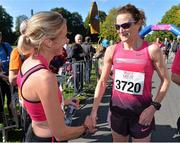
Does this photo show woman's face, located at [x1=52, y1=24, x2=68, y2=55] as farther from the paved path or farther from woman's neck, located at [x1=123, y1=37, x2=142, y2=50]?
the paved path

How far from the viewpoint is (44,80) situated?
2049 mm

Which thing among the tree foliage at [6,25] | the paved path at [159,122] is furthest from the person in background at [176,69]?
the tree foliage at [6,25]

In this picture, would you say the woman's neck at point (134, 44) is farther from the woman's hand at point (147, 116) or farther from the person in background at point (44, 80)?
the person in background at point (44, 80)

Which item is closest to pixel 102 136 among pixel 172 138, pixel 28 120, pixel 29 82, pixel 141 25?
pixel 172 138

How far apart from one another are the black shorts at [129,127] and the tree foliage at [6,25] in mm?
77254

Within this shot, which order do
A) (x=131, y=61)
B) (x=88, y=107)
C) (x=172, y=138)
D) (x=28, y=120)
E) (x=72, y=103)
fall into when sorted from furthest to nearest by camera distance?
1. (x=88, y=107)
2. (x=172, y=138)
3. (x=28, y=120)
4. (x=131, y=61)
5. (x=72, y=103)

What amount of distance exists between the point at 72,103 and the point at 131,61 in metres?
0.70

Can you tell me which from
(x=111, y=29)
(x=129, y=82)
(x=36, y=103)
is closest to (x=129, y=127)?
(x=129, y=82)

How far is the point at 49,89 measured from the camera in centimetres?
205

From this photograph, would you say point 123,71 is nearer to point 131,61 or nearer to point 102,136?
point 131,61

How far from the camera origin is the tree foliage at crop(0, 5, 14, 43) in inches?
3152

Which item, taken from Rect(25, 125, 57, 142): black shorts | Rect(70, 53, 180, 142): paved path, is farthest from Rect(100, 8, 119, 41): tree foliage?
Rect(70, 53, 180, 142): paved path

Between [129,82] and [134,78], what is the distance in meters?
0.07

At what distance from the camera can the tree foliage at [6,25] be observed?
8006cm
